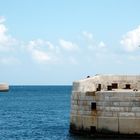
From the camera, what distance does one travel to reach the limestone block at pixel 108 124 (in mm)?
30750

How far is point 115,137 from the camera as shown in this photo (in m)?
30.7

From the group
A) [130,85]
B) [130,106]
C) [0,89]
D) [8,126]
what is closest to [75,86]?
[130,106]

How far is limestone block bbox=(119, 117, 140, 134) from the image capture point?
3048 cm

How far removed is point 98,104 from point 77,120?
5.62 ft

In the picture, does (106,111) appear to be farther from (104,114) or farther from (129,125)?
(129,125)

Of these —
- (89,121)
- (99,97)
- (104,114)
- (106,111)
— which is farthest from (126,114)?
(89,121)

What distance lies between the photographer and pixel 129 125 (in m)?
30.6

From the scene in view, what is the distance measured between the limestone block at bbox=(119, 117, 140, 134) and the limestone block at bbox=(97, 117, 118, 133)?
30 centimetres

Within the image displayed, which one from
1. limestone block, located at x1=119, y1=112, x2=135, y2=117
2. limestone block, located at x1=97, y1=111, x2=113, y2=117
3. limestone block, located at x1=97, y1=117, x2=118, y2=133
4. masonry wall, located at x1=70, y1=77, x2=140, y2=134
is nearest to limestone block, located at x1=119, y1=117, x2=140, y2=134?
masonry wall, located at x1=70, y1=77, x2=140, y2=134

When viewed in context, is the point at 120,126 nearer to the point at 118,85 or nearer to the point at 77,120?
the point at 77,120

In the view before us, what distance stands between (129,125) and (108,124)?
121 centimetres

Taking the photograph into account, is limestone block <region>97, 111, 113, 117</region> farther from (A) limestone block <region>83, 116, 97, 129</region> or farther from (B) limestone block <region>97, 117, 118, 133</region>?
(A) limestone block <region>83, 116, 97, 129</region>

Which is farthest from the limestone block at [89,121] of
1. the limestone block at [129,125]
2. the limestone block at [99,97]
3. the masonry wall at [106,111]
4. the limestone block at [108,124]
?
the limestone block at [129,125]

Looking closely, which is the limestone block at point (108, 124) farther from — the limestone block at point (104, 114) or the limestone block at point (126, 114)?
the limestone block at point (126, 114)
